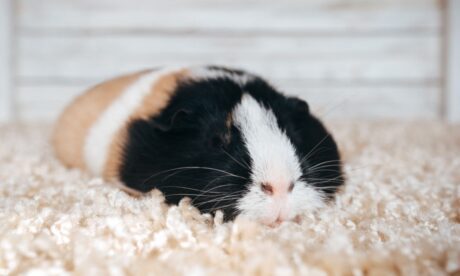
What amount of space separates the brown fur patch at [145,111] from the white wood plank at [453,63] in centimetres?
214

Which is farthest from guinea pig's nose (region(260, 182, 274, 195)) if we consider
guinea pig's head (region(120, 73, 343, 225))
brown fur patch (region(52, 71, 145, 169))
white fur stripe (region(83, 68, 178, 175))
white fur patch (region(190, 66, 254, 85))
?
brown fur patch (region(52, 71, 145, 169))

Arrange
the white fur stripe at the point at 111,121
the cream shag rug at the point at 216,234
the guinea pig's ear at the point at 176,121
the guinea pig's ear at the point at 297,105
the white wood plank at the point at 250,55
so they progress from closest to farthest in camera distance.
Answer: the cream shag rug at the point at 216,234 < the guinea pig's ear at the point at 176,121 < the guinea pig's ear at the point at 297,105 < the white fur stripe at the point at 111,121 < the white wood plank at the point at 250,55

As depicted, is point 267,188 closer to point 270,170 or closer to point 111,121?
point 270,170

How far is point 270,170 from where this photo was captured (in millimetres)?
973

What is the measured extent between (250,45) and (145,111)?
69.3 inches

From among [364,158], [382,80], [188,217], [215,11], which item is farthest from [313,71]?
[188,217]

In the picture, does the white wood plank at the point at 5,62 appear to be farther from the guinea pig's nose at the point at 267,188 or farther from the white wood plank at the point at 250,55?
the guinea pig's nose at the point at 267,188

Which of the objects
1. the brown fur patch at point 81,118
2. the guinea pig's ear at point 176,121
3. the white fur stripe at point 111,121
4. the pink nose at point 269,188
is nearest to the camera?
the pink nose at point 269,188

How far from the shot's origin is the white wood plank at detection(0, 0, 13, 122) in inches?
111

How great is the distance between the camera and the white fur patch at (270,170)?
0.96 metres

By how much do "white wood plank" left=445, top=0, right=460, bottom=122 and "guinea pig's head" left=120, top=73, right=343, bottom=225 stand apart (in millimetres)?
2020

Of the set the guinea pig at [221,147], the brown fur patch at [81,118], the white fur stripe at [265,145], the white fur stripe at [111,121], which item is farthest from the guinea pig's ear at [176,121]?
the brown fur patch at [81,118]

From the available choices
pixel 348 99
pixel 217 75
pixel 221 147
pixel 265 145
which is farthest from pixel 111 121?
pixel 348 99

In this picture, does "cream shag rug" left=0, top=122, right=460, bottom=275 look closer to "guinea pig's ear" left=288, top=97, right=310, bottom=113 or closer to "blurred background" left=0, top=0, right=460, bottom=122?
"guinea pig's ear" left=288, top=97, right=310, bottom=113
